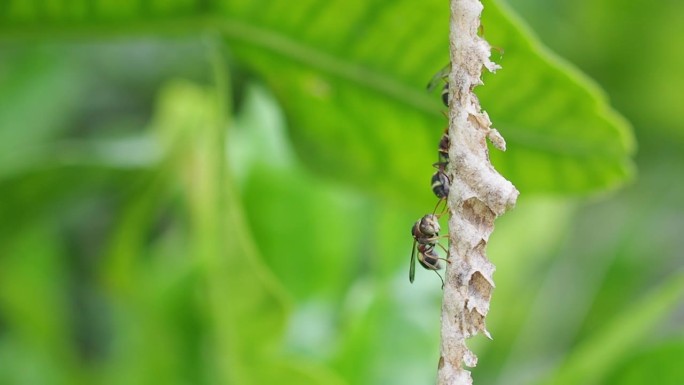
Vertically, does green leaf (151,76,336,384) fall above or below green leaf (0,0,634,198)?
below

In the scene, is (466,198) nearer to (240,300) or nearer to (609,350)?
(240,300)

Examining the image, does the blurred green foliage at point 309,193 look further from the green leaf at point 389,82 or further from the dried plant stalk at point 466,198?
the dried plant stalk at point 466,198

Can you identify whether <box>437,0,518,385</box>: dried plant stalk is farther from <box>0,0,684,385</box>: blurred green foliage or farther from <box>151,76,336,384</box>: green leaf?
<box>151,76,336,384</box>: green leaf

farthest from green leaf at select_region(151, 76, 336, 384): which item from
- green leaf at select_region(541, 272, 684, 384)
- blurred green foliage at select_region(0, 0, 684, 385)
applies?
green leaf at select_region(541, 272, 684, 384)

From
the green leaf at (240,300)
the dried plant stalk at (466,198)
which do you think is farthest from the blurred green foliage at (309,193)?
the dried plant stalk at (466,198)

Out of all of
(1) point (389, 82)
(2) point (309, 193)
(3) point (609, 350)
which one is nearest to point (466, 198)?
(1) point (389, 82)

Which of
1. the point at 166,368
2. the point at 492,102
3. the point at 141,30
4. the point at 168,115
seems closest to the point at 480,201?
the point at 492,102

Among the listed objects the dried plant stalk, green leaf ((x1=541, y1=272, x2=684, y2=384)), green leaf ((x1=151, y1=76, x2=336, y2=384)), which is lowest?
the dried plant stalk
